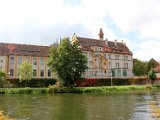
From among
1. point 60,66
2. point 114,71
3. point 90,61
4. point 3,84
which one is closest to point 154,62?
point 114,71

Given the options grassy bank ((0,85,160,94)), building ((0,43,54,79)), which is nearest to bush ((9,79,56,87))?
building ((0,43,54,79))

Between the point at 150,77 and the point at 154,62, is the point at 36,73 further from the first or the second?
the point at 154,62

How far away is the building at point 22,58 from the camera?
82562 mm

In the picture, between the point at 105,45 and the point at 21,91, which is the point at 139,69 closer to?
the point at 105,45

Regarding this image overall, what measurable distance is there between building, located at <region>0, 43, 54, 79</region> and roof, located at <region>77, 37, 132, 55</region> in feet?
38.7

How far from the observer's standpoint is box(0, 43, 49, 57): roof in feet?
276

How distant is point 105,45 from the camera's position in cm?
10000

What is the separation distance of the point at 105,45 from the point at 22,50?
2854 cm

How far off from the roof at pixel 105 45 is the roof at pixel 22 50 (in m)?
12.0

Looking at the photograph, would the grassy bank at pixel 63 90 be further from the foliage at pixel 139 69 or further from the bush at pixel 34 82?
the foliage at pixel 139 69

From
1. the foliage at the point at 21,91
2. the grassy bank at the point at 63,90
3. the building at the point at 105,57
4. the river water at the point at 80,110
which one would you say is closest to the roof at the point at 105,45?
the building at the point at 105,57

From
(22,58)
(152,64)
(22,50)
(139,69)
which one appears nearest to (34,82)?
(22,58)

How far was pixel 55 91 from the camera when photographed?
2549 inches

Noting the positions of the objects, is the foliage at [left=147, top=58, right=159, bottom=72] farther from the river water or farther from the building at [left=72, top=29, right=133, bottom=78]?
the river water
